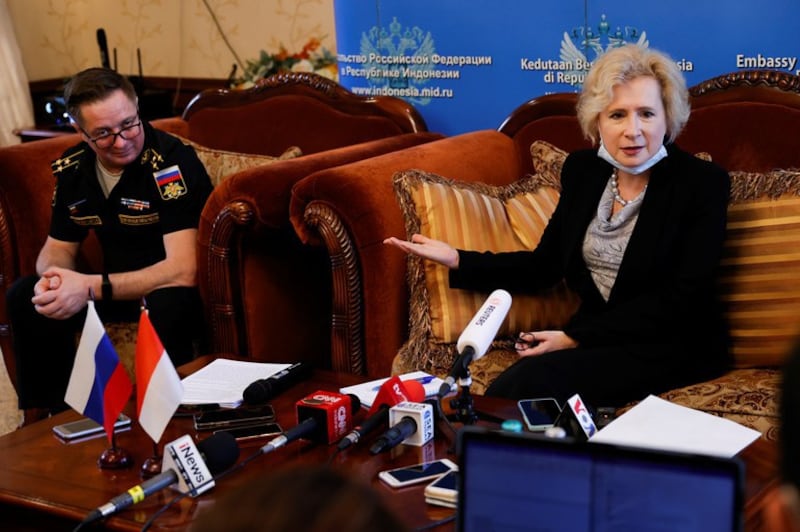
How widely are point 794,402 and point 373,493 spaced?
0.24m

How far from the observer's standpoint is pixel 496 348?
2660 mm

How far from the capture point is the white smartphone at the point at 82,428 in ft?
6.70

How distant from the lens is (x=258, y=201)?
2936 millimetres

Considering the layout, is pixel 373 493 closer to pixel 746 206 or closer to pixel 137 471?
pixel 137 471

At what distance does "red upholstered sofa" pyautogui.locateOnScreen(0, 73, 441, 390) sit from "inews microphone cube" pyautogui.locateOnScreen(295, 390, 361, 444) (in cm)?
109

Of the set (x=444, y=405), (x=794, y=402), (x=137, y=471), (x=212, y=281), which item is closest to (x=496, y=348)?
(x=444, y=405)

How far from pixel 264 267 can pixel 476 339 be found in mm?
1377

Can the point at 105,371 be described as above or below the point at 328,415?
above

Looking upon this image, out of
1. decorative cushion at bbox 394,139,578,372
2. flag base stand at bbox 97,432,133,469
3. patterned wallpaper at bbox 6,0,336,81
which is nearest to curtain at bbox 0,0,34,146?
patterned wallpaper at bbox 6,0,336,81

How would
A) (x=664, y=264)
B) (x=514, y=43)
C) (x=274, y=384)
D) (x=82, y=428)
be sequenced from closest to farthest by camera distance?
(x=82, y=428) < (x=274, y=384) < (x=664, y=264) < (x=514, y=43)

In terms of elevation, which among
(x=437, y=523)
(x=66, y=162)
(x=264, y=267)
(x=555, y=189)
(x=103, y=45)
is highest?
(x=103, y=45)

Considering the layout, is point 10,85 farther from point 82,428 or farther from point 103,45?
point 82,428

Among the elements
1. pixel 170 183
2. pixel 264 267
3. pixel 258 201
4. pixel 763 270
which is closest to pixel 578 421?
pixel 763 270

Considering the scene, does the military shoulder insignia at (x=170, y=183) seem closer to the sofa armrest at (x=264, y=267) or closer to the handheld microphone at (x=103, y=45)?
the sofa armrest at (x=264, y=267)
